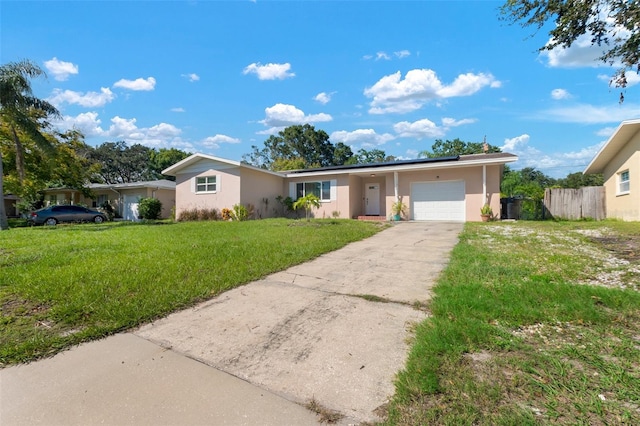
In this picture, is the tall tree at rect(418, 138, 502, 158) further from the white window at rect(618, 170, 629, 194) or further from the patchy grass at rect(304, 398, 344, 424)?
the patchy grass at rect(304, 398, 344, 424)

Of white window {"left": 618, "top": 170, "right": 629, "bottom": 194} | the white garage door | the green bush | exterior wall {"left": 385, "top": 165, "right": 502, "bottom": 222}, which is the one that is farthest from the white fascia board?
the green bush

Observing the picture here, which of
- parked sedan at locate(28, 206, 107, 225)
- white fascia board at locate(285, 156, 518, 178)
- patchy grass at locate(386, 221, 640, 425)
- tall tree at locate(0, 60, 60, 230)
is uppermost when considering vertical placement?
tall tree at locate(0, 60, 60, 230)

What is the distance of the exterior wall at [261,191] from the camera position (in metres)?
16.8

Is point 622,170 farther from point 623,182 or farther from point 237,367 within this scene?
point 237,367

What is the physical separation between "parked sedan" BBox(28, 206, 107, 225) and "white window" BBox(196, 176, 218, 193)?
888 centimetres

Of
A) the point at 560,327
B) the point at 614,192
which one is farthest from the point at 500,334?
the point at 614,192

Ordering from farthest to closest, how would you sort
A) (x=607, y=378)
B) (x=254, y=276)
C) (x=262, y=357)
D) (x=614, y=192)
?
(x=614, y=192), (x=254, y=276), (x=262, y=357), (x=607, y=378)

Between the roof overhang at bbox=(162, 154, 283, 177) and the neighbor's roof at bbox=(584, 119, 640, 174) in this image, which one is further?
the roof overhang at bbox=(162, 154, 283, 177)

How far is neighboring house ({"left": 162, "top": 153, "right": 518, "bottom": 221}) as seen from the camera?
48.1 ft

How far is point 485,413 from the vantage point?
6.28 feet

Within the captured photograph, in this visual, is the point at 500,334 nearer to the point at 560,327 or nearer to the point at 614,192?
the point at 560,327

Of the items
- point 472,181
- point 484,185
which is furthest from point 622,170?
point 472,181

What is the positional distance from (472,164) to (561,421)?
13.8 m

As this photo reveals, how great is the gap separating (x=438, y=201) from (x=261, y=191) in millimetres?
9687
